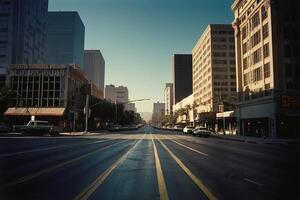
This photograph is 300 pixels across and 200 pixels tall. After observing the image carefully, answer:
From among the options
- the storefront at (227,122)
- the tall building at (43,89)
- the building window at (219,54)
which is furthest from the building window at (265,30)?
the building window at (219,54)

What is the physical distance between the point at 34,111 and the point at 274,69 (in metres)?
46.9

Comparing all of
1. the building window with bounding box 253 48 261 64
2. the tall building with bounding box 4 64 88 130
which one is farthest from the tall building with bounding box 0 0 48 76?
the building window with bounding box 253 48 261 64

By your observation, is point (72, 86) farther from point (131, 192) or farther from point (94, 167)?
point (131, 192)

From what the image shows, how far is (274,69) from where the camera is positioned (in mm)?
50312

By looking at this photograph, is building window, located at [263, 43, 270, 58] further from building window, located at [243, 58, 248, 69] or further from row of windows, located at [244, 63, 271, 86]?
building window, located at [243, 58, 248, 69]

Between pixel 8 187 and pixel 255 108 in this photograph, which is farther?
pixel 255 108

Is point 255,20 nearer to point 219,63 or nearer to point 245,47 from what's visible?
point 245,47

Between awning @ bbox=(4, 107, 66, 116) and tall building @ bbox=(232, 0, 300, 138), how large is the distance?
37.7 metres

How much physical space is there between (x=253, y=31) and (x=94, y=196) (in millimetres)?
57551

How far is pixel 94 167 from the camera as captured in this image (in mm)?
13086

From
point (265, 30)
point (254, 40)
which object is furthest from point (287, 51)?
point (254, 40)

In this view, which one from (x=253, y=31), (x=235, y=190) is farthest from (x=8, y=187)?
(x=253, y=31)

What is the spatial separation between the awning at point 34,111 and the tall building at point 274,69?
124 feet

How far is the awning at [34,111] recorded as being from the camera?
215 feet
